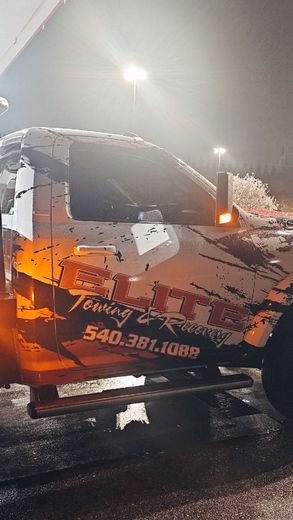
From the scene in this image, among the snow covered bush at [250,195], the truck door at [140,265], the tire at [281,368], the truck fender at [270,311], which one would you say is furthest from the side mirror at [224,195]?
the snow covered bush at [250,195]

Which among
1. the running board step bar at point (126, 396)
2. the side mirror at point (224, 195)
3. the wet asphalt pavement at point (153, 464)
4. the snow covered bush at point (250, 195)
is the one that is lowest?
the wet asphalt pavement at point (153, 464)

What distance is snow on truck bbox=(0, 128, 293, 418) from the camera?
105 inches

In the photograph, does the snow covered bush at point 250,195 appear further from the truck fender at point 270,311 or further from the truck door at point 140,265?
the truck door at point 140,265

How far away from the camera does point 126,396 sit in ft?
9.53

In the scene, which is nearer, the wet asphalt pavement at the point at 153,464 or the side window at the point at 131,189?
the wet asphalt pavement at the point at 153,464

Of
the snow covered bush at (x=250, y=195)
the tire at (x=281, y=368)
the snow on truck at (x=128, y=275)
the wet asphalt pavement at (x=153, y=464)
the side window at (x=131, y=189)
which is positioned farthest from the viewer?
the snow covered bush at (x=250, y=195)

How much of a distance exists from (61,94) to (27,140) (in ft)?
71.5

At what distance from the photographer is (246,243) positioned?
3229 mm

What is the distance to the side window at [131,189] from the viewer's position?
2953 mm

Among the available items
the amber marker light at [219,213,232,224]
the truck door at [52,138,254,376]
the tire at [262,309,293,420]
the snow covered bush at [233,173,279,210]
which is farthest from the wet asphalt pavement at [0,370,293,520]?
the snow covered bush at [233,173,279,210]

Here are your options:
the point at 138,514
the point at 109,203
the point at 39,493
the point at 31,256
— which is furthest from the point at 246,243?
the point at 39,493

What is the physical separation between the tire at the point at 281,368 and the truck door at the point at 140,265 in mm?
362

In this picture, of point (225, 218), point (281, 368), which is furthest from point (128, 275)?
point (281, 368)

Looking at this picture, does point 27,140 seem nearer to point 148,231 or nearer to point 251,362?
point 148,231
